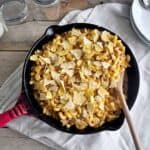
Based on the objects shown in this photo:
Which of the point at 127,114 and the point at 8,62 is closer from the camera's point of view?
the point at 127,114

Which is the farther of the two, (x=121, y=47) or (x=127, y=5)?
(x=127, y=5)

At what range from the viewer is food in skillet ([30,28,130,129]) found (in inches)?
28.3

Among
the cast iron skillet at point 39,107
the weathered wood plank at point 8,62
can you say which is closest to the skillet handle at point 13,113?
the cast iron skillet at point 39,107

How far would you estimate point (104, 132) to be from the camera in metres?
0.77

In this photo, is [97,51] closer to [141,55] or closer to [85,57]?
[85,57]

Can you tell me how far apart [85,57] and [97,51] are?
2 centimetres

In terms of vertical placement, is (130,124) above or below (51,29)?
below

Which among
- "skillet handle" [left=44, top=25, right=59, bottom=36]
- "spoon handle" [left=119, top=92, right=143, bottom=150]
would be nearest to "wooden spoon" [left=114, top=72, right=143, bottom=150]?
"spoon handle" [left=119, top=92, right=143, bottom=150]

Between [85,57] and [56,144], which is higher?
[85,57]

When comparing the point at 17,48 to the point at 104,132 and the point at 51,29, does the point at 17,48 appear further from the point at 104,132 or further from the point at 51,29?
the point at 104,132

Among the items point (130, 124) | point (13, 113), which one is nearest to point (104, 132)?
point (130, 124)

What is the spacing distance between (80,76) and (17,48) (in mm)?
192

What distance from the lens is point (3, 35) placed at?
884 mm

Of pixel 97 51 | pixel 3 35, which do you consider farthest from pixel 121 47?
pixel 3 35
